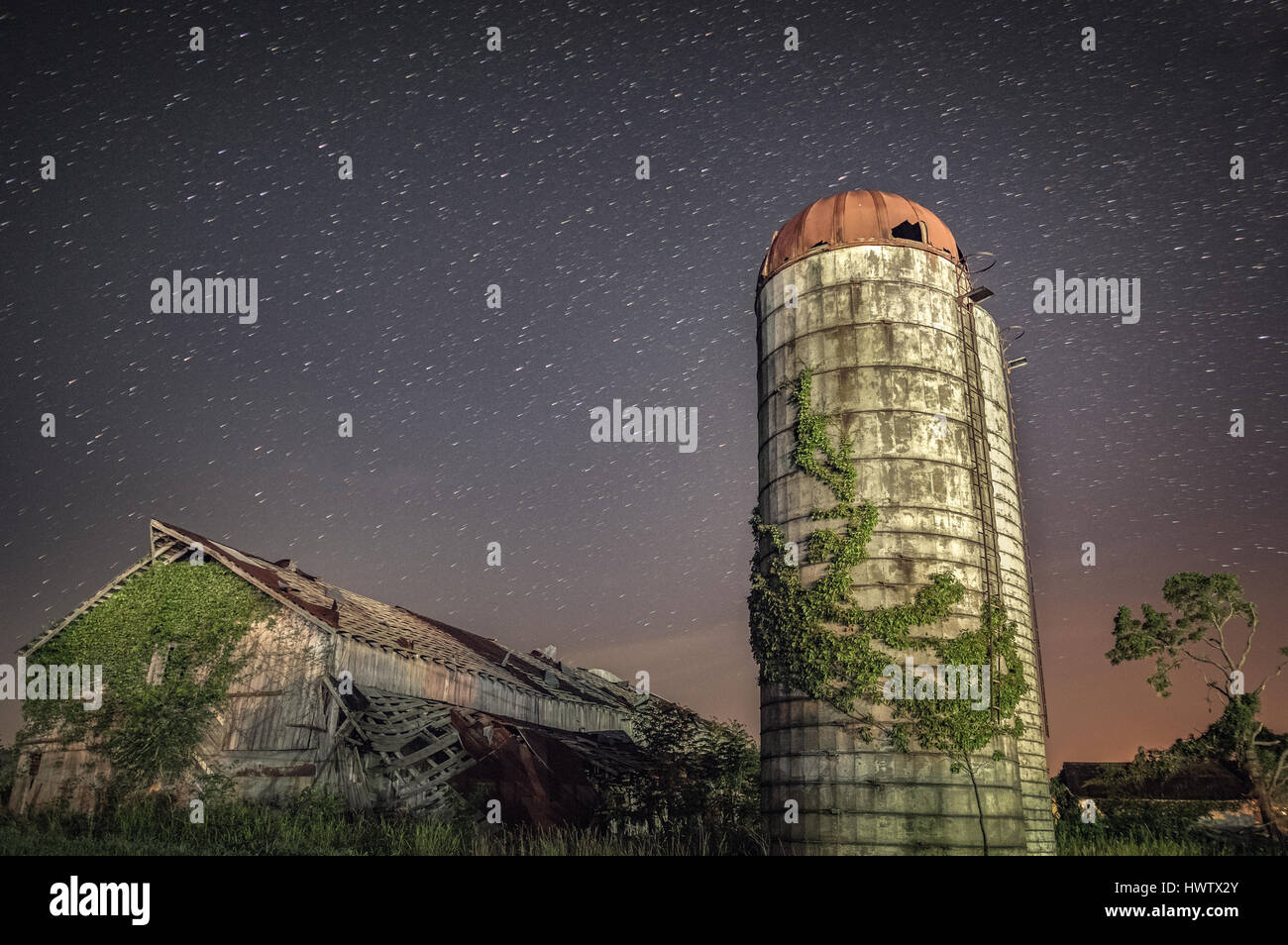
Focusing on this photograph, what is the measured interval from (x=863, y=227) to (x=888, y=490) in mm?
5966

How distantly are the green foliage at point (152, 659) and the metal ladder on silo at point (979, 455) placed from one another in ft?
59.6

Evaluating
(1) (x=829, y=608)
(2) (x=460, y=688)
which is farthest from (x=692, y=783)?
(2) (x=460, y=688)

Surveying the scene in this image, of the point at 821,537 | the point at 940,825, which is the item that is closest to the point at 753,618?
the point at 821,537

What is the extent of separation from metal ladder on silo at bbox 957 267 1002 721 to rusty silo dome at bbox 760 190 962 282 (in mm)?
1122

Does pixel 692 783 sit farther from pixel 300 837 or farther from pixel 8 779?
pixel 8 779

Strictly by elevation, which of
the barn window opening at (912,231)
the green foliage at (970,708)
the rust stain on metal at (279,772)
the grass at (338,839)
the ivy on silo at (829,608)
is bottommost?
the grass at (338,839)

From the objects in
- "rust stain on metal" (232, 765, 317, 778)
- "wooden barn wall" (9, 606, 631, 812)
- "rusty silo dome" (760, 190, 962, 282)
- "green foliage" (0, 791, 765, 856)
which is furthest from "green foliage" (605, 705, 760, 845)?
"rusty silo dome" (760, 190, 962, 282)

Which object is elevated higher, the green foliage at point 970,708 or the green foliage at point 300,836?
the green foliage at point 970,708

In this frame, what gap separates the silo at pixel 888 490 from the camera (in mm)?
15492

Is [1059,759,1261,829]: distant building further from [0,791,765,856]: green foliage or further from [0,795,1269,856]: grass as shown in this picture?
[0,791,765,856]: green foliage

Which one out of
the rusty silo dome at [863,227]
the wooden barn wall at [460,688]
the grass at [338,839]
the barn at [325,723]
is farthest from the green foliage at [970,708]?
the wooden barn wall at [460,688]

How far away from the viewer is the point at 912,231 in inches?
755

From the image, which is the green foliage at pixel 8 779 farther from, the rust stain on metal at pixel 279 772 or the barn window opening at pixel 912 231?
the barn window opening at pixel 912 231

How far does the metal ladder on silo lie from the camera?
17297 millimetres
